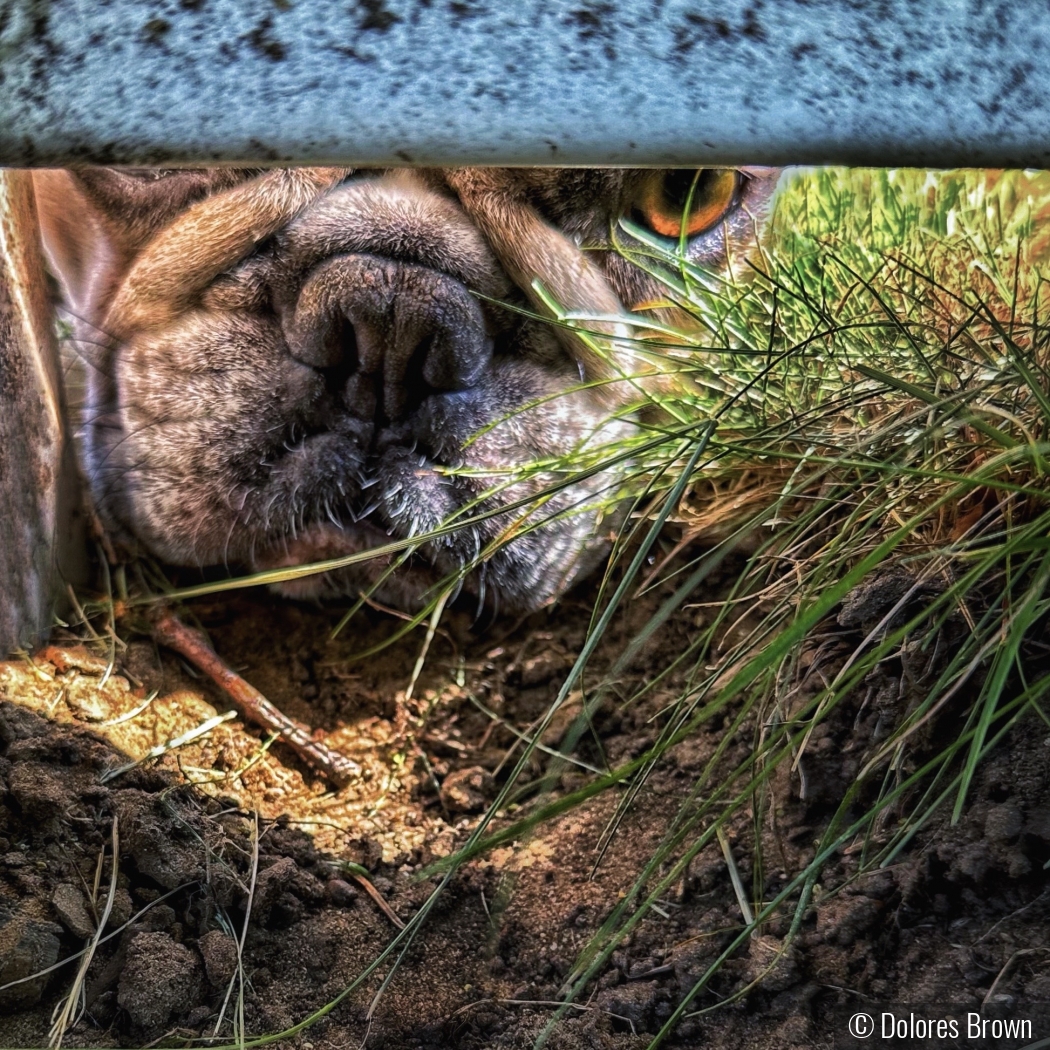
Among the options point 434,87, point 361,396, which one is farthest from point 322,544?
point 434,87

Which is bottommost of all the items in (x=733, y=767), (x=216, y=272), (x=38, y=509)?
(x=733, y=767)

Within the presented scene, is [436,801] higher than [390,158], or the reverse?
[390,158]

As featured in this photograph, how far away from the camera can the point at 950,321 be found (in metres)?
1.34

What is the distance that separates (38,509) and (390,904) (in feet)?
2.82

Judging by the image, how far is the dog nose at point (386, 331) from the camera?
166 centimetres

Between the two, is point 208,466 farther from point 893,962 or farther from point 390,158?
point 893,962

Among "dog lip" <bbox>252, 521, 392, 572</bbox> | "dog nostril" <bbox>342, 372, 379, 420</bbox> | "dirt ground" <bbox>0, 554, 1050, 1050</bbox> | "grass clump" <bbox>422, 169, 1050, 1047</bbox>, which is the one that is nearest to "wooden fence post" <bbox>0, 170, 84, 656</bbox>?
"dirt ground" <bbox>0, 554, 1050, 1050</bbox>

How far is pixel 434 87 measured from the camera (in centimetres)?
79

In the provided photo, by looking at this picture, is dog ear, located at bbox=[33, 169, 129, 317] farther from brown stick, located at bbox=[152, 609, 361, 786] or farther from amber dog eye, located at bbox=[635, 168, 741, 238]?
amber dog eye, located at bbox=[635, 168, 741, 238]

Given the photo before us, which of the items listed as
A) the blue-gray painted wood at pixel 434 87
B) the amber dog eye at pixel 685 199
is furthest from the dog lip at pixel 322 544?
the blue-gray painted wood at pixel 434 87

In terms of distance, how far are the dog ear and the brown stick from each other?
637 millimetres

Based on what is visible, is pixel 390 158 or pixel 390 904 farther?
pixel 390 904

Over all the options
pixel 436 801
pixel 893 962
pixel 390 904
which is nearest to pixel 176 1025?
pixel 390 904

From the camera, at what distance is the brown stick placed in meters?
1.61
